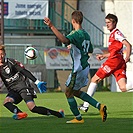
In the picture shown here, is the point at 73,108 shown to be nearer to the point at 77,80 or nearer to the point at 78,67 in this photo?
the point at 77,80

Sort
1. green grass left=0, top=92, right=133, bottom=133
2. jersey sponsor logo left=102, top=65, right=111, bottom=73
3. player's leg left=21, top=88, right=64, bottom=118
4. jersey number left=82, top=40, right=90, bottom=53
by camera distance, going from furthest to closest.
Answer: jersey sponsor logo left=102, top=65, right=111, bottom=73 < player's leg left=21, top=88, right=64, bottom=118 < jersey number left=82, top=40, right=90, bottom=53 < green grass left=0, top=92, right=133, bottom=133

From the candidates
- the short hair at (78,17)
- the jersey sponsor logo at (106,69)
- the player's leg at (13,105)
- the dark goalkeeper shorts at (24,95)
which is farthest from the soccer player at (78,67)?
the jersey sponsor logo at (106,69)

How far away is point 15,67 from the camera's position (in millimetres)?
12344

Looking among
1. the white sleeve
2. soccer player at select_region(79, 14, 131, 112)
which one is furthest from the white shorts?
the white sleeve

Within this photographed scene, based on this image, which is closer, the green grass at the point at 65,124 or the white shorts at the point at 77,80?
the green grass at the point at 65,124

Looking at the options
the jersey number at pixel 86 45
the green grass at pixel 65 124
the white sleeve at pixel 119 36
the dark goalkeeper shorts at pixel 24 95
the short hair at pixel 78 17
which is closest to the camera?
the green grass at pixel 65 124

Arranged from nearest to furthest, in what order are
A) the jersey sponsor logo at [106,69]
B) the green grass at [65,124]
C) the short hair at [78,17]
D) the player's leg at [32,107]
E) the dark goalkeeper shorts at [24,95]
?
the green grass at [65,124]
the short hair at [78,17]
the player's leg at [32,107]
the dark goalkeeper shorts at [24,95]
the jersey sponsor logo at [106,69]

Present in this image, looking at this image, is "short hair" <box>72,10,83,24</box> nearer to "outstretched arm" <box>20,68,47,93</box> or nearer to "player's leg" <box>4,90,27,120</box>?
"outstretched arm" <box>20,68,47,93</box>

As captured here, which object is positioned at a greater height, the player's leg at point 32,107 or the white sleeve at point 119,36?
the white sleeve at point 119,36

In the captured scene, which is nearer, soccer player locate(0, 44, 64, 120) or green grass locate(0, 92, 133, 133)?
green grass locate(0, 92, 133, 133)

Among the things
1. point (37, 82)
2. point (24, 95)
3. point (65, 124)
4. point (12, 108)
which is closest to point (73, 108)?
point (65, 124)

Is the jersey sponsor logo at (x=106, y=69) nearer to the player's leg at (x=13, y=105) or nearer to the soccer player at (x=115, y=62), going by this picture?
the soccer player at (x=115, y=62)

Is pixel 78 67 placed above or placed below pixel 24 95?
above

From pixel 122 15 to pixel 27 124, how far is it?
23.0 metres
